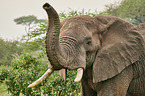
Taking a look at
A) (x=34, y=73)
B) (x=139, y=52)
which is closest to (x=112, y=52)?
(x=139, y=52)

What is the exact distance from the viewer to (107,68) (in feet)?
8.66

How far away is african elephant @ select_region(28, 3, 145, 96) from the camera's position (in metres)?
2.38

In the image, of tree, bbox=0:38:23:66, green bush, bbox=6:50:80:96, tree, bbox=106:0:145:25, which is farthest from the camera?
tree, bbox=106:0:145:25

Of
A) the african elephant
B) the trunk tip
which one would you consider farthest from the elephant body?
the trunk tip

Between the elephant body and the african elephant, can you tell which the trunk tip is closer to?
the african elephant

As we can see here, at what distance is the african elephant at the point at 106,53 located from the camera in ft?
7.80

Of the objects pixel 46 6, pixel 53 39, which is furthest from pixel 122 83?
pixel 46 6

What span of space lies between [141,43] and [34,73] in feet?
8.77

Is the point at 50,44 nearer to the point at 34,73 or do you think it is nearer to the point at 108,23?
the point at 108,23

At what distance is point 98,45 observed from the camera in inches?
104

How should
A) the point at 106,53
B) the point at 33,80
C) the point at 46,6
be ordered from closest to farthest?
the point at 46,6 → the point at 106,53 → the point at 33,80

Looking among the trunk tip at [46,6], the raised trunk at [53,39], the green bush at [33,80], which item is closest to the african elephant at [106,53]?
the raised trunk at [53,39]

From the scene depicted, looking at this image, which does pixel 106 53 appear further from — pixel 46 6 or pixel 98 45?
pixel 46 6

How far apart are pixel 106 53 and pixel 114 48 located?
0.13 meters
